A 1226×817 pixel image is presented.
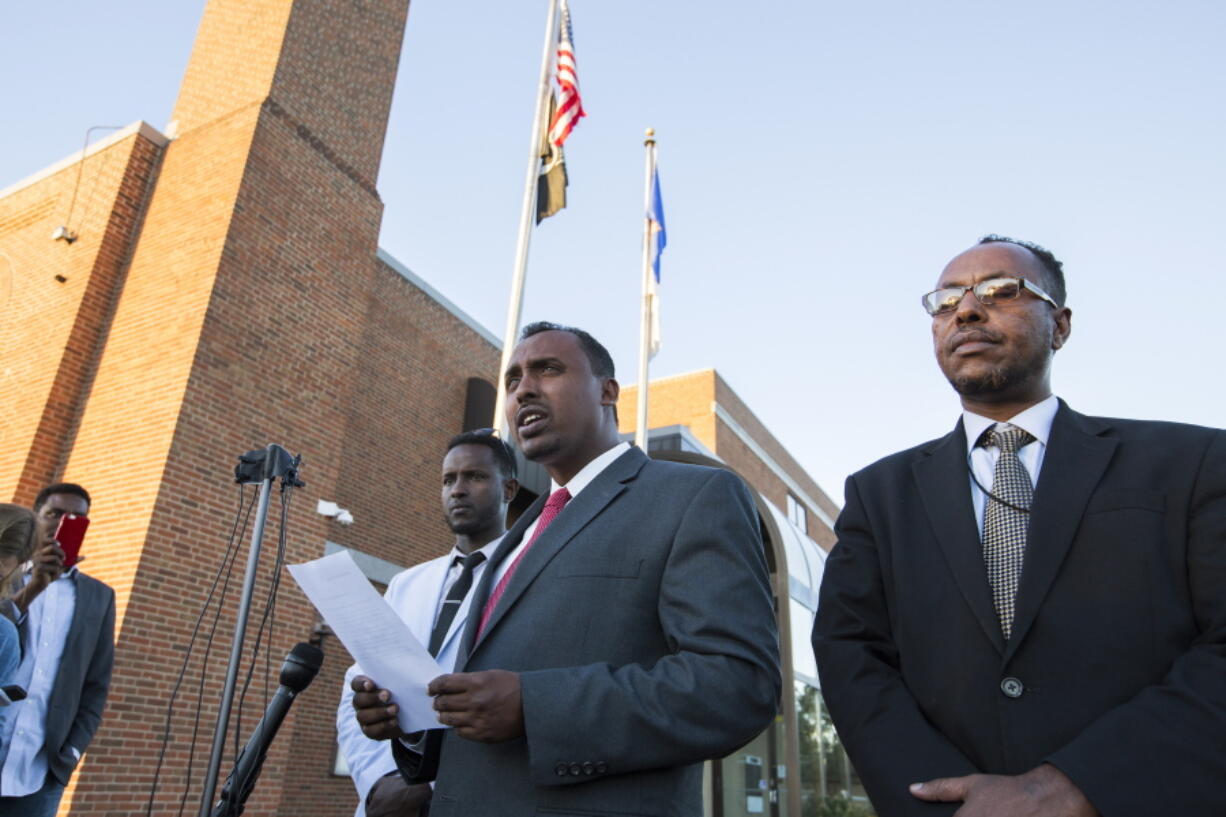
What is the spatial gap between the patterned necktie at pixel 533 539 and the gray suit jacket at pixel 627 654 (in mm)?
48

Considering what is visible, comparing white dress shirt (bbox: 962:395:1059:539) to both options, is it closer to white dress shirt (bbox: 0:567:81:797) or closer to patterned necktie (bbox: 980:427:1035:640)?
patterned necktie (bbox: 980:427:1035:640)

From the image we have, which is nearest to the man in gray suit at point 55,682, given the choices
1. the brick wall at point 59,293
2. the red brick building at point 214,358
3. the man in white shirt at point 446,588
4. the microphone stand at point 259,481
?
the microphone stand at point 259,481

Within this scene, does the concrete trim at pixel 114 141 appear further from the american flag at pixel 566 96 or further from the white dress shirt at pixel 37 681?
the white dress shirt at pixel 37 681

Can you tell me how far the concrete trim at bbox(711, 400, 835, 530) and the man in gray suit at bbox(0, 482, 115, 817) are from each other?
1928 cm

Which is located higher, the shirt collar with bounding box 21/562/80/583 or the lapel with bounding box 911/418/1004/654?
the shirt collar with bounding box 21/562/80/583

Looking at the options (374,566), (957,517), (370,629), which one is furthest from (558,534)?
(374,566)

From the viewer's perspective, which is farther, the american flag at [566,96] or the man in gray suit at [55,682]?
the american flag at [566,96]

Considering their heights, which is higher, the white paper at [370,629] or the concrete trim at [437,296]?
the concrete trim at [437,296]

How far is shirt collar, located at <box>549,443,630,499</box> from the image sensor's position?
2246 millimetres

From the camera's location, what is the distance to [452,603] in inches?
112

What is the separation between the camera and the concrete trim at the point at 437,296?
12.9m

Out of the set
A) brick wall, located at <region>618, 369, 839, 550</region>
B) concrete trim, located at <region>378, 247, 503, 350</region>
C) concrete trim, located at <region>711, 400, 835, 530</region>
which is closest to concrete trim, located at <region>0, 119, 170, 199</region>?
concrete trim, located at <region>378, 247, 503, 350</region>

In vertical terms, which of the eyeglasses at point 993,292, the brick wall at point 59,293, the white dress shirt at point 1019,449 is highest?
the brick wall at point 59,293

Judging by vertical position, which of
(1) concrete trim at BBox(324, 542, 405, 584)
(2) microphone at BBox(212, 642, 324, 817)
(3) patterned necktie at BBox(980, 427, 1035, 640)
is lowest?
(2) microphone at BBox(212, 642, 324, 817)
